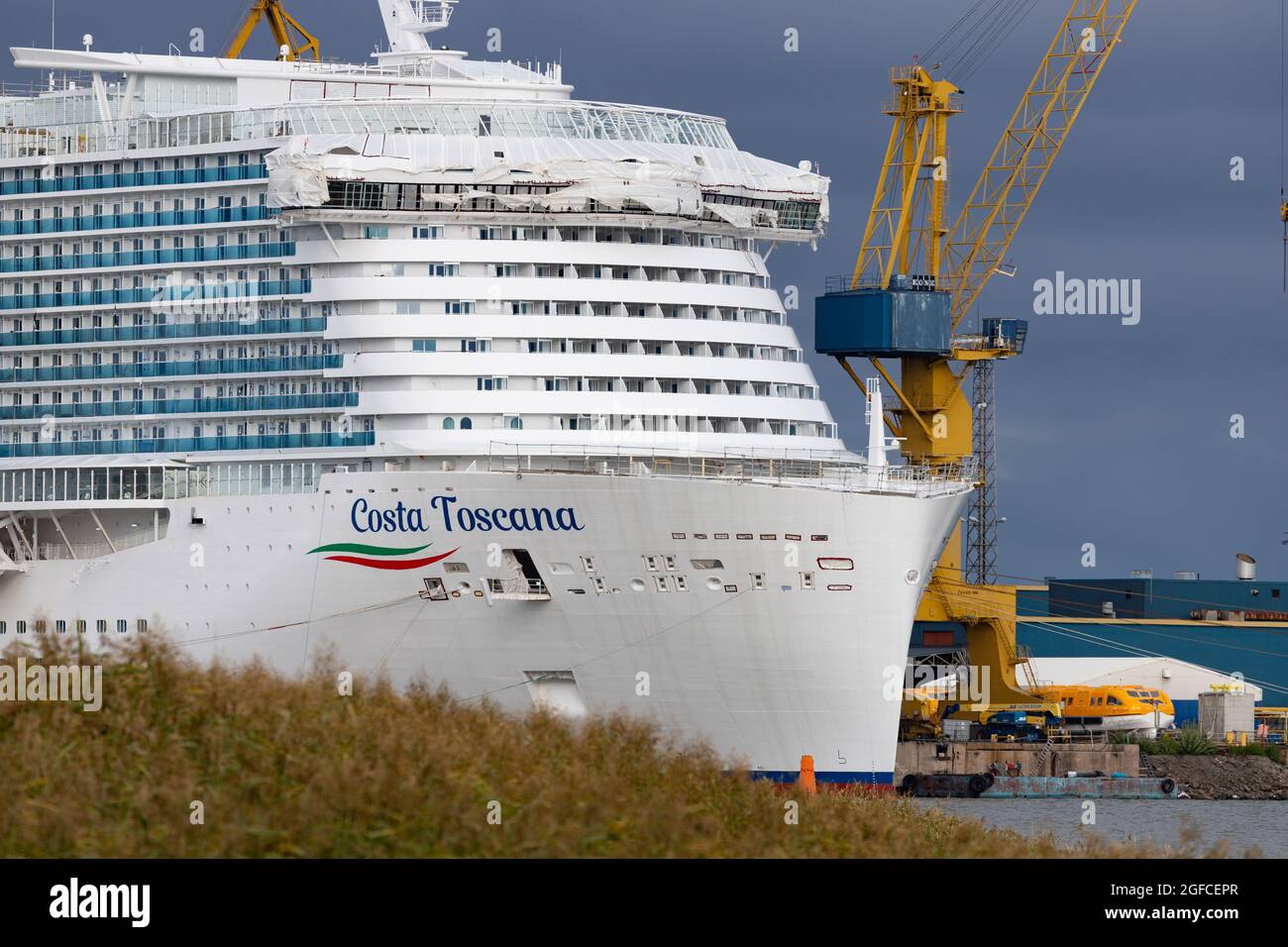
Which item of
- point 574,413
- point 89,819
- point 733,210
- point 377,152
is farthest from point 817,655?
point 89,819

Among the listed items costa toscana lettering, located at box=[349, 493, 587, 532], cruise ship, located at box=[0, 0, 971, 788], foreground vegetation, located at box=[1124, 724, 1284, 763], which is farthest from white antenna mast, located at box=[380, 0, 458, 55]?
foreground vegetation, located at box=[1124, 724, 1284, 763]

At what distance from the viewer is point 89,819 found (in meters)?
27.0

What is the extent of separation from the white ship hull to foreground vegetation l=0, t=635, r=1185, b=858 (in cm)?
1556

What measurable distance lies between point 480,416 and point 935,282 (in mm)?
37064

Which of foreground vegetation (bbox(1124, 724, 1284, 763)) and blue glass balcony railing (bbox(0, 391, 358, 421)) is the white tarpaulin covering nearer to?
blue glass balcony railing (bbox(0, 391, 358, 421))

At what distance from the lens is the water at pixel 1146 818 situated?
55906 mm

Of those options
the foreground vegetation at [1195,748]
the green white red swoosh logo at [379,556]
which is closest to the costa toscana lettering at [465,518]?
the green white red swoosh logo at [379,556]

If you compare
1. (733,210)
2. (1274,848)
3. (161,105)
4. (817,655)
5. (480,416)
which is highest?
(161,105)

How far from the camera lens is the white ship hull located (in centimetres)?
5297

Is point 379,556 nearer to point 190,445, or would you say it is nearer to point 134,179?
point 190,445

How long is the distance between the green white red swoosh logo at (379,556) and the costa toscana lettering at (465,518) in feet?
1.37

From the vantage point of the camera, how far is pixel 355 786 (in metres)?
27.3

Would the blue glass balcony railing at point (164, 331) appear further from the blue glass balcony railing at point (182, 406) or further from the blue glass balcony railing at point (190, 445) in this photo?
the blue glass balcony railing at point (190, 445)
